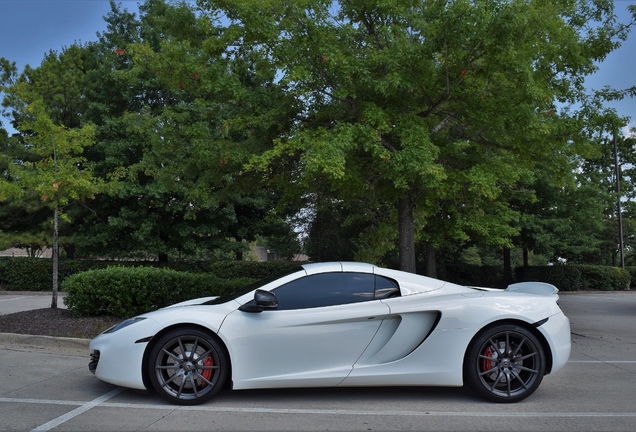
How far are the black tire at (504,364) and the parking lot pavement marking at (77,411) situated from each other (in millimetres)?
3454

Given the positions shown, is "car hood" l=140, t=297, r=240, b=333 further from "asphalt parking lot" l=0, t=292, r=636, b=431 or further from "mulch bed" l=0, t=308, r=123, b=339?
"mulch bed" l=0, t=308, r=123, b=339

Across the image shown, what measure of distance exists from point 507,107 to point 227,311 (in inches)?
249

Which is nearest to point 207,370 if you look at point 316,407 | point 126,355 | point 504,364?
point 126,355

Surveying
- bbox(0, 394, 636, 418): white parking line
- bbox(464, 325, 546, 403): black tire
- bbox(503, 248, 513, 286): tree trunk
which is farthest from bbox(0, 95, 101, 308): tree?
bbox(503, 248, 513, 286): tree trunk

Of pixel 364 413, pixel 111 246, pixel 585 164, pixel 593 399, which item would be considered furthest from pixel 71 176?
pixel 585 164

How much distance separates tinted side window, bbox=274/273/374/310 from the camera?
506cm

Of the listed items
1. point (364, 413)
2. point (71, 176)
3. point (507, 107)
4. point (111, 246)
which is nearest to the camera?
point (364, 413)

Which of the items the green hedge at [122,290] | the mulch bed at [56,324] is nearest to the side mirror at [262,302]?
the mulch bed at [56,324]

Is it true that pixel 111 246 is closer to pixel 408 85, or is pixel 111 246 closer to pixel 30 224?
pixel 30 224

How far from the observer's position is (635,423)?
4395mm

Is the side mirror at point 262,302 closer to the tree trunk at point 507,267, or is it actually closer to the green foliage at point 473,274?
the tree trunk at point 507,267

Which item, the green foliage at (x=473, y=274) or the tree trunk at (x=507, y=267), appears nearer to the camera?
the tree trunk at (x=507, y=267)

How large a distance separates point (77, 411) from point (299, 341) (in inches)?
80.5

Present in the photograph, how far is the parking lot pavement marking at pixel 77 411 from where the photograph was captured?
168 inches
